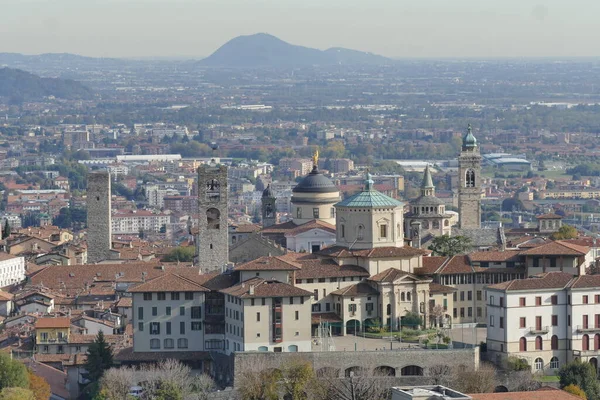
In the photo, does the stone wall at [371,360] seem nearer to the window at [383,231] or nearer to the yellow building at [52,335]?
the window at [383,231]

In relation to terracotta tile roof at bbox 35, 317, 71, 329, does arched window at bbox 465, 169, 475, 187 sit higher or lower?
higher

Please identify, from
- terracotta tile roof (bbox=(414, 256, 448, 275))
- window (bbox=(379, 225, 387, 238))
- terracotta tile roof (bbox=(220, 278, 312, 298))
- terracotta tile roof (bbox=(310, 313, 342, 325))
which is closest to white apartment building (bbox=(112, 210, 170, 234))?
window (bbox=(379, 225, 387, 238))

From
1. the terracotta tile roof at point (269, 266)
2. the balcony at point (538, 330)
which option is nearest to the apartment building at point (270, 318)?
the terracotta tile roof at point (269, 266)

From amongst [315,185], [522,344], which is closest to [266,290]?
[522,344]

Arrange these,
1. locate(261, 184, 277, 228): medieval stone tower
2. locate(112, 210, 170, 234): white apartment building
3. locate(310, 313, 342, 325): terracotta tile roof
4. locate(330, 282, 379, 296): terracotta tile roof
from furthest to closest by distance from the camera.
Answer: locate(112, 210, 170, 234): white apartment building → locate(261, 184, 277, 228): medieval stone tower → locate(330, 282, 379, 296): terracotta tile roof → locate(310, 313, 342, 325): terracotta tile roof

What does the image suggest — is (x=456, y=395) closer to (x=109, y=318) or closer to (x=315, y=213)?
(x=109, y=318)

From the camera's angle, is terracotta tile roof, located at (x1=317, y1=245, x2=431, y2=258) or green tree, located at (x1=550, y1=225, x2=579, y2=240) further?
green tree, located at (x1=550, y1=225, x2=579, y2=240)

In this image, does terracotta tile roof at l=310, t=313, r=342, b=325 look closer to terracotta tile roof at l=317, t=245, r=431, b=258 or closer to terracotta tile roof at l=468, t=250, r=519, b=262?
terracotta tile roof at l=317, t=245, r=431, b=258

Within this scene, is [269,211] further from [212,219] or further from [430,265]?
[430,265]

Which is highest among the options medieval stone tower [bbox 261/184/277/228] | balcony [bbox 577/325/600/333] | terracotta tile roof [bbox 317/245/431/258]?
terracotta tile roof [bbox 317/245/431/258]
